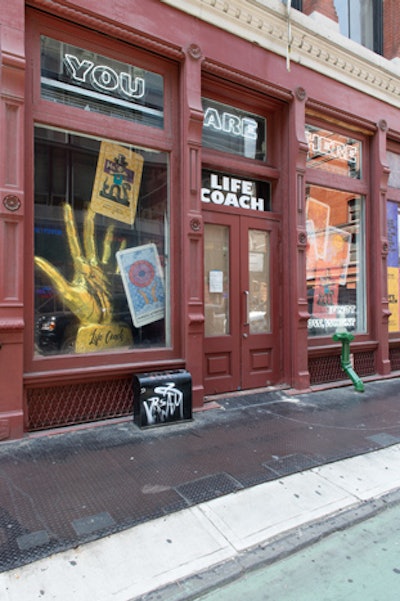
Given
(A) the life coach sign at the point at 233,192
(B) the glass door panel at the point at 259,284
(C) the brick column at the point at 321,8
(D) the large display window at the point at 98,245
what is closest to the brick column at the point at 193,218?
(D) the large display window at the point at 98,245

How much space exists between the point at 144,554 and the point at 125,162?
4553mm

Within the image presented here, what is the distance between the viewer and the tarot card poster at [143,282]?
5.45 metres

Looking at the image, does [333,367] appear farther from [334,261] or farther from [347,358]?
[334,261]

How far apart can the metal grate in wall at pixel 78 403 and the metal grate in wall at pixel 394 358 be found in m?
5.60

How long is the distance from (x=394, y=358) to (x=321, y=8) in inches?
258

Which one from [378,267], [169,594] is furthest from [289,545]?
[378,267]

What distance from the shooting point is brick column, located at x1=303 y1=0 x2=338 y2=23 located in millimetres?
6867

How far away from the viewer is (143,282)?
554 centimetres

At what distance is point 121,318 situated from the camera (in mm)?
5379

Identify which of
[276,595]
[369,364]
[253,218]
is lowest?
[276,595]

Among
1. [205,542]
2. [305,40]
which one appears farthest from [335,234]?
[205,542]

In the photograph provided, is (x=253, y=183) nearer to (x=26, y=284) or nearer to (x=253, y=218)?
(x=253, y=218)

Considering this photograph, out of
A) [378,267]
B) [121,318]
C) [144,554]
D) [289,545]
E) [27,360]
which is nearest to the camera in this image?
[144,554]

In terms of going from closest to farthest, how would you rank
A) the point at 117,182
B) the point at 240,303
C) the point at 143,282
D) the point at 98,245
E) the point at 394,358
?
the point at 98,245 → the point at 117,182 → the point at 143,282 → the point at 240,303 → the point at 394,358
